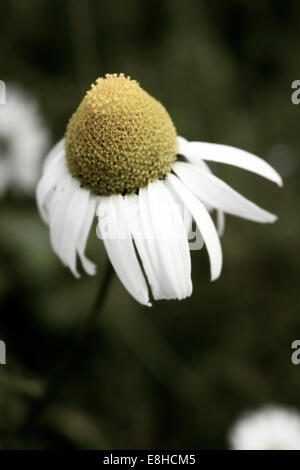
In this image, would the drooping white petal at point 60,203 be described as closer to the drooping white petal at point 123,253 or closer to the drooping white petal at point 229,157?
the drooping white petal at point 123,253

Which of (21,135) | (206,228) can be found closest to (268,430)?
(206,228)

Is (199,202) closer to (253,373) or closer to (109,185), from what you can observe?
(109,185)

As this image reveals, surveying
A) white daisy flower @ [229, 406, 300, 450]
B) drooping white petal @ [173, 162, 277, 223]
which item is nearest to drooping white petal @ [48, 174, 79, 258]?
drooping white petal @ [173, 162, 277, 223]

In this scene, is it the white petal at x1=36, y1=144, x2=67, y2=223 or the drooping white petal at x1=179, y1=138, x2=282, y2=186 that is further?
the white petal at x1=36, y1=144, x2=67, y2=223

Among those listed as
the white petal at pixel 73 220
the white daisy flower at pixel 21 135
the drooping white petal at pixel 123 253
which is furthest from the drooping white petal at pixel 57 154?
the white daisy flower at pixel 21 135

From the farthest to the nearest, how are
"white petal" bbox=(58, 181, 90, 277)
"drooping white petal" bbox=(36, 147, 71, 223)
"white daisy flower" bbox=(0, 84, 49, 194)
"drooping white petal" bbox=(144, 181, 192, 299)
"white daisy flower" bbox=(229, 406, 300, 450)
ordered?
"white daisy flower" bbox=(0, 84, 49, 194) < "white daisy flower" bbox=(229, 406, 300, 450) < "drooping white petal" bbox=(36, 147, 71, 223) < "white petal" bbox=(58, 181, 90, 277) < "drooping white petal" bbox=(144, 181, 192, 299)

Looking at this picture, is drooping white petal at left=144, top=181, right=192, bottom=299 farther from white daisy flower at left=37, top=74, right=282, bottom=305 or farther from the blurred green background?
the blurred green background
